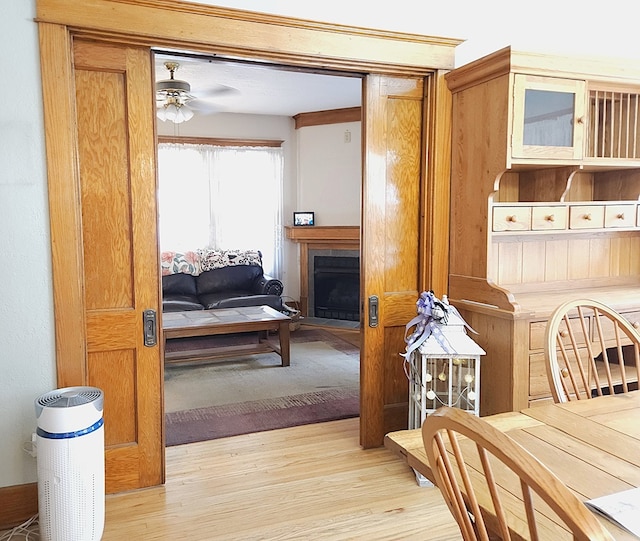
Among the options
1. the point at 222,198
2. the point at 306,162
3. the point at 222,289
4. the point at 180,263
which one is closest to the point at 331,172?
the point at 306,162

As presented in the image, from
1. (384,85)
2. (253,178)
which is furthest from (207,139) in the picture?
(384,85)

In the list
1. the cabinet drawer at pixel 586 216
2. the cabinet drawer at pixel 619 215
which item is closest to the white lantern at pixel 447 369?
the cabinet drawer at pixel 586 216

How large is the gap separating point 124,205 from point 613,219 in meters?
2.68

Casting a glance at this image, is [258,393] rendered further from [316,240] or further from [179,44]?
[316,240]

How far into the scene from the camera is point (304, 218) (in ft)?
23.1

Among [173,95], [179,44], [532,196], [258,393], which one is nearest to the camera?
[179,44]

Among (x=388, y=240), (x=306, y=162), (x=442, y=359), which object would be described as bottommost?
(x=442, y=359)

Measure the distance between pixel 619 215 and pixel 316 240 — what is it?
13.8 ft

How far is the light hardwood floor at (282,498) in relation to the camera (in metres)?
2.35

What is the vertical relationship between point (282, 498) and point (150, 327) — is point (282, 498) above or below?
below

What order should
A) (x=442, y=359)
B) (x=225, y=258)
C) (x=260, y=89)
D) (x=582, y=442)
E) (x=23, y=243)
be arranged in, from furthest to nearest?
1. (x=225, y=258)
2. (x=260, y=89)
3. (x=442, y=359)
4. (x=23, y=243)
5. (x=582, y=442)

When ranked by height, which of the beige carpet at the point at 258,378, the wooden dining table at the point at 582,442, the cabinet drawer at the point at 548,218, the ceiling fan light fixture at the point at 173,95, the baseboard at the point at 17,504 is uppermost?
the ceiling fan light fixture at the point at 173,95

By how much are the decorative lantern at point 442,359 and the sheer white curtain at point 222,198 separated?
4550 millimetres

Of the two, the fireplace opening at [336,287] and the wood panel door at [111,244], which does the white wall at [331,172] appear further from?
the wood panel door at [111,244]
